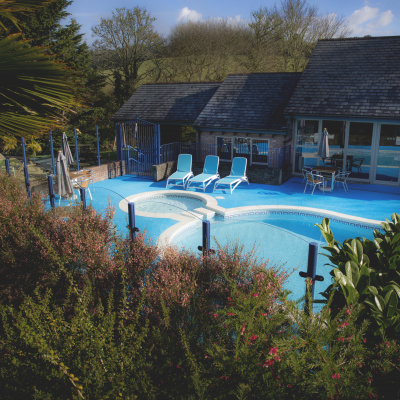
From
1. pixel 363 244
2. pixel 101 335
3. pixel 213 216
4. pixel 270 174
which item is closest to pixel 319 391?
pixel 101 335

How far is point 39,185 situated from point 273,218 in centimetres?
935

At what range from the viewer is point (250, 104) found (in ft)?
62.8

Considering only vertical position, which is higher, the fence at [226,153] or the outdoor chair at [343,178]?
the fence at [226,153]

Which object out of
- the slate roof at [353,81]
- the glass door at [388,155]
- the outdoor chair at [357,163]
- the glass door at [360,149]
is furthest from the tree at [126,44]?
the glass door at [388,155]

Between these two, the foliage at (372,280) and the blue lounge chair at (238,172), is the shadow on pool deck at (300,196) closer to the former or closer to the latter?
the blue lounge chair at (238,172)

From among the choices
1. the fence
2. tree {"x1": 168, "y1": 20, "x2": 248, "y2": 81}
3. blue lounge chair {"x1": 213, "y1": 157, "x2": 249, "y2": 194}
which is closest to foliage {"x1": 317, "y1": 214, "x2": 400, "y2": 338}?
blue lounge chair {"x1": 213, "y1": 157, "x2": 249, "y2": 194}

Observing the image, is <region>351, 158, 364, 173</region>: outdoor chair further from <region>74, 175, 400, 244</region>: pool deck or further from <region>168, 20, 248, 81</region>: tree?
<region>168, 20, 248, 81</region>: tree

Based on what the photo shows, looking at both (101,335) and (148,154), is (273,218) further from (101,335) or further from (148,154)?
(101,335)

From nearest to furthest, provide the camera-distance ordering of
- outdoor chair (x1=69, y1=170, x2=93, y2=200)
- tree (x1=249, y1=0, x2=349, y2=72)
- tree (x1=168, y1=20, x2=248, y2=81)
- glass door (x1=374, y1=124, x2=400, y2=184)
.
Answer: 1. outdoor chair (x1=69, y1=170, x2=93, y2=200)
2. glass door (x1=374, y1=124, x2=400, y2=184)
3. tree (x1=249, y1=0, x2=349, y2=72)
4. tree (x1=168, y1=20, x2=248, y2=81)

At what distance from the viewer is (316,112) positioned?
1659 cm

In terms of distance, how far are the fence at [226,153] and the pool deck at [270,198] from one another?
4.06ft

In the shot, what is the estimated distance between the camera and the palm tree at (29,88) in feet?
12.6

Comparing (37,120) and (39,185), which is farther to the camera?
(39,185)

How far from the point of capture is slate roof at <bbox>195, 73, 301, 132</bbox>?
18.1 meters
